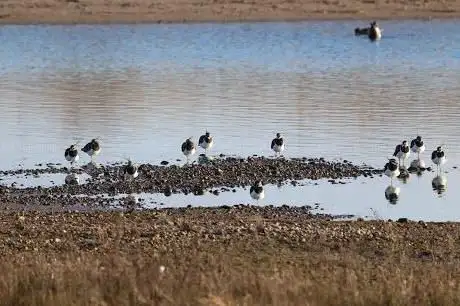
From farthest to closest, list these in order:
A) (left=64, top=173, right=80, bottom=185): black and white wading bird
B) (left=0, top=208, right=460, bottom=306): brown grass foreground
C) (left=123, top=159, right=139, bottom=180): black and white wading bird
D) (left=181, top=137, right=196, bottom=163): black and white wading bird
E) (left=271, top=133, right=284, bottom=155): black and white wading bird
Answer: (left=271, top=133, right=284, bottom=155): black and white wading bird, (left=181, top=137, right=196, bottom=163): black and white wading bird, (left=64, top=173, right=80, bottom=185): black and white wading bird, (left=123, top=159, right=139, bottom=180): black and white wading bird, (left=0, top=208, right=460, bottom=306): brown grass foreground

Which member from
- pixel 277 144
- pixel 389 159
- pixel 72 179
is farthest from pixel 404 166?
pixel 72 179

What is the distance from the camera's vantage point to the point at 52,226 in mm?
15203

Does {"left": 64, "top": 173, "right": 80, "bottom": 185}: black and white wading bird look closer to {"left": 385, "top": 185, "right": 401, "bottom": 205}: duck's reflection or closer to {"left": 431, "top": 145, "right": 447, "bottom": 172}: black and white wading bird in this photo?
{"left": 385, "top": 185, "right": 401, "bottom": 205}: duck's reflection

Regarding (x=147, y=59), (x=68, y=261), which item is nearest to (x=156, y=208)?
(x=68, y=261)

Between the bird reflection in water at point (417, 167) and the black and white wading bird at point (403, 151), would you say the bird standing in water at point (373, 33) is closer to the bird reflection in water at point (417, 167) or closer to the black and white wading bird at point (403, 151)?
the bird reflection in water at point (417, 167)

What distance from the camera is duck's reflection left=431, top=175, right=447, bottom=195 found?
19.9 metres

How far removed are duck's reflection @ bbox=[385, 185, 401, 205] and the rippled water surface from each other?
130 millimetres

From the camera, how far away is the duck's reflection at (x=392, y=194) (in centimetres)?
1902

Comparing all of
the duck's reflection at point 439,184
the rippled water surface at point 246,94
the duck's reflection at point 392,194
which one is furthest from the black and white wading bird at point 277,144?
the duck's reflection at point 439,184

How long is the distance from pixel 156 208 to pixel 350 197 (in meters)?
3.14

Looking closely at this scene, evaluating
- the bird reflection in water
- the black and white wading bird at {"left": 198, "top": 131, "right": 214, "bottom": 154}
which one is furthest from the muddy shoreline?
the bird reflection in water

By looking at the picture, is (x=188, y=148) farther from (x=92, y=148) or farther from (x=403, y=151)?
(x=403, y=151)

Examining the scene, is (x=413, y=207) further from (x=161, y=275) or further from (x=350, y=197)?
(x=161, y=275)

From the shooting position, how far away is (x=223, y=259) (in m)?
11.4
